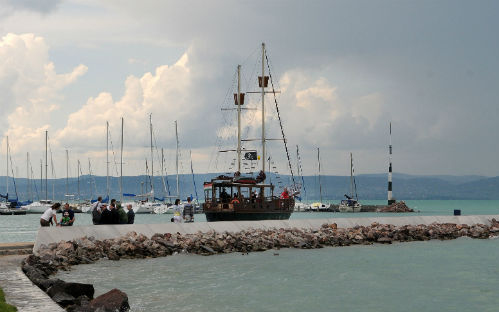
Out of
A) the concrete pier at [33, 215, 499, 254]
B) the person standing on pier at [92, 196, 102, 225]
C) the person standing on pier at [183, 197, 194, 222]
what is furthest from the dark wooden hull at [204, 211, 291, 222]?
the person standing on pier at [92, 196, 102, 225]

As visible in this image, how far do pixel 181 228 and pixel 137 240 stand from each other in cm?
402

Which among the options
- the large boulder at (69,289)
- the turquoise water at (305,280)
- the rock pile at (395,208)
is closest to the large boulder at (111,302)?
the large boulder at (69,289)

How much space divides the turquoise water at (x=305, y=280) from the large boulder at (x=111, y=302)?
4.58 feet

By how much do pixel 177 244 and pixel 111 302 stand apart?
44.4 ft

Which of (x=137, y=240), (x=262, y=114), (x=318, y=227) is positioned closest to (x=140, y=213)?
(x=262, y=114)

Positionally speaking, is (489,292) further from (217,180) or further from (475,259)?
(217,180)

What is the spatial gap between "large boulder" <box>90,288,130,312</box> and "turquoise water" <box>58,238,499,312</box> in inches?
55.0

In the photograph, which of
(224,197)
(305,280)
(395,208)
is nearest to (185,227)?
(305,280)

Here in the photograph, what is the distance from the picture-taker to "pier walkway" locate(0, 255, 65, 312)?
41.8 ft

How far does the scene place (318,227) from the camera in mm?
36969

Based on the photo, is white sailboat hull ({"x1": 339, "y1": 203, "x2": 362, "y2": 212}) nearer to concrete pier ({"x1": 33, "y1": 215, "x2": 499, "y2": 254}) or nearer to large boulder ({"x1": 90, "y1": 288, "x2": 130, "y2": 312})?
concrete pier ({"x1": 33, "y1": 215, "x2": 499, "y2": 254})

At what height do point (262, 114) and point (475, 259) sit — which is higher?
point (262, 114)

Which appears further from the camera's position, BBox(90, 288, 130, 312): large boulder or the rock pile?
the rock pile

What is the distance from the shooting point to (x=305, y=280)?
22.2 meters
